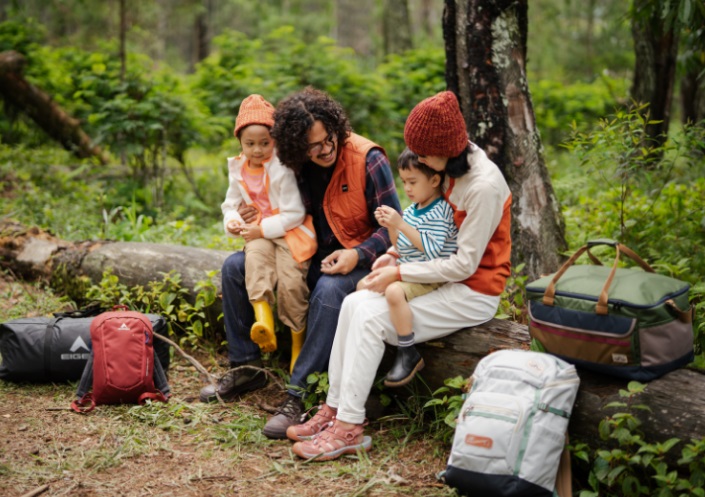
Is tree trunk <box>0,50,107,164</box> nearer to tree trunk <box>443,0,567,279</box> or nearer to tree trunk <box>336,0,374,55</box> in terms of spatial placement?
tree trunk <box>443,0,567,279</box>

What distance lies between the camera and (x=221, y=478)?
3035 mm

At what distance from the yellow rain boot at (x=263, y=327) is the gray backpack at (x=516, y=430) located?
130 centimetres

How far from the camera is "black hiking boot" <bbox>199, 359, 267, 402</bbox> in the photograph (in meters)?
3.88

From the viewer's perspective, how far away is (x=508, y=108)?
450 cm

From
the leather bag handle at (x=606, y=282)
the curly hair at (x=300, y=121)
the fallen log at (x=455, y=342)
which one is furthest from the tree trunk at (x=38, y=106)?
the leather bag handle at (x=606, y=282)

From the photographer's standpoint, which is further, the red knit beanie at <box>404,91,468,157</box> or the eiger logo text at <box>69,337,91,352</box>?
the eiger logo text at <box>69,337,91,352</box>

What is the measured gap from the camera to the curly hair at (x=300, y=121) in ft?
11.5

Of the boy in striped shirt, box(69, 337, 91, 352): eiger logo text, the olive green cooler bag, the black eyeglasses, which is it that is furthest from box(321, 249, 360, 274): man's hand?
box(69, 337, 91, 352): eiger logo text

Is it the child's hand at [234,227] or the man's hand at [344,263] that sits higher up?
the child's hand at [234,227]

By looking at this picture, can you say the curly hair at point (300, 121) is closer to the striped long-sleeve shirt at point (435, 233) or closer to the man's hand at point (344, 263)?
the man's hand at point (344, 263)

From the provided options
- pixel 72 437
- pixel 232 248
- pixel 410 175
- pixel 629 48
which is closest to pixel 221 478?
pixel 72 437

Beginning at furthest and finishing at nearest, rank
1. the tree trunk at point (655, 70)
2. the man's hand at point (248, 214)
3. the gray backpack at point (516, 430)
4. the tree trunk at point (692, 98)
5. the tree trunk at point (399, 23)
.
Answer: the tree trunk at point (399, 23)
the tree trunk at point (692, 98)
the tree trunk at point (655, 70)
the man's hand at point (248, 214)
the gray backpack at point (516, 430)

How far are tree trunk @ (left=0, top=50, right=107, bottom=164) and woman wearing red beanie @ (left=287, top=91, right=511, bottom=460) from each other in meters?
7.00

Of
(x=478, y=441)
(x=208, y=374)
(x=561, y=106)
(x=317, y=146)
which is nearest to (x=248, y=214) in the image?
(x=317, y=146)
